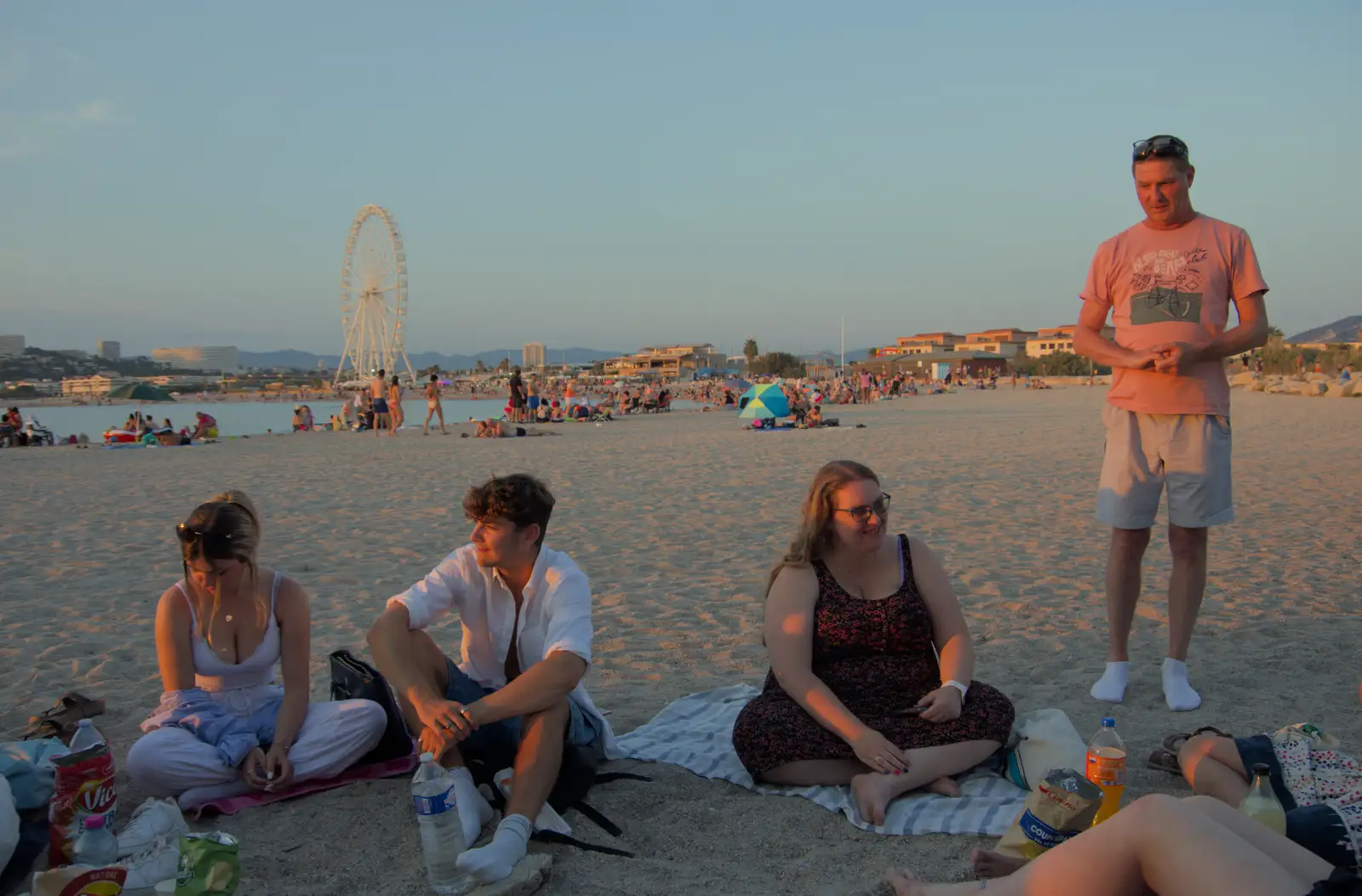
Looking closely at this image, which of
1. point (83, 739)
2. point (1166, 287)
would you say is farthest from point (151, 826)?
point (1166, 287)

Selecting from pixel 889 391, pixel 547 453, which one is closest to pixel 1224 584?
pixel 547 453

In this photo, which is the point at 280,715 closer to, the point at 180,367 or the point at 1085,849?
the point at 1085,849

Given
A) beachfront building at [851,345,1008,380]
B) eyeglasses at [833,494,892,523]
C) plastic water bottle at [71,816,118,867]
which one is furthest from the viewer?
beachfront building at [851,345,1008,380]

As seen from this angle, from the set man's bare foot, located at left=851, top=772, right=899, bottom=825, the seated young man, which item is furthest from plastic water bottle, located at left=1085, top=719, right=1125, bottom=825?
the seated young man

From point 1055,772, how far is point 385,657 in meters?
1.74

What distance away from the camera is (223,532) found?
106 inches

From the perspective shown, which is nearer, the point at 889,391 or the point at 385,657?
the point at 385,657

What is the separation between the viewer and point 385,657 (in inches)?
103

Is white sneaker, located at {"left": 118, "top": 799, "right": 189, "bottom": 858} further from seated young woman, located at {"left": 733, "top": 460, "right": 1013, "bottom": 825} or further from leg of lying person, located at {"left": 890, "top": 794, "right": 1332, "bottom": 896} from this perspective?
leg of lying person, located at {"left": 890, "top": 794, "right": 1332, "bottom": 896}

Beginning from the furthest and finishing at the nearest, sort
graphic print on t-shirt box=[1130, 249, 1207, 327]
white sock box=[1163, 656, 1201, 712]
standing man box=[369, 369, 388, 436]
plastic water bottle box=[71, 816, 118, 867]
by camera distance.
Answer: standing man box=[369, 369, 388, 436], graphic print on t-shirt box=[1130, 249, 1207, 327], white sock box=[1163, 656, 1201, 712], plastic water bottle box=[71, 816, 118, 867]

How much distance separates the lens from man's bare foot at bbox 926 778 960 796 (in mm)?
2705

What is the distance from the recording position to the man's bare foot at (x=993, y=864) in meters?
2.16

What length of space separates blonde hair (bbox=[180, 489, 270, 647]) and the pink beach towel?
1.50ft

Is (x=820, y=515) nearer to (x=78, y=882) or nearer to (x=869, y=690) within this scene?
(x=869, y=690)
